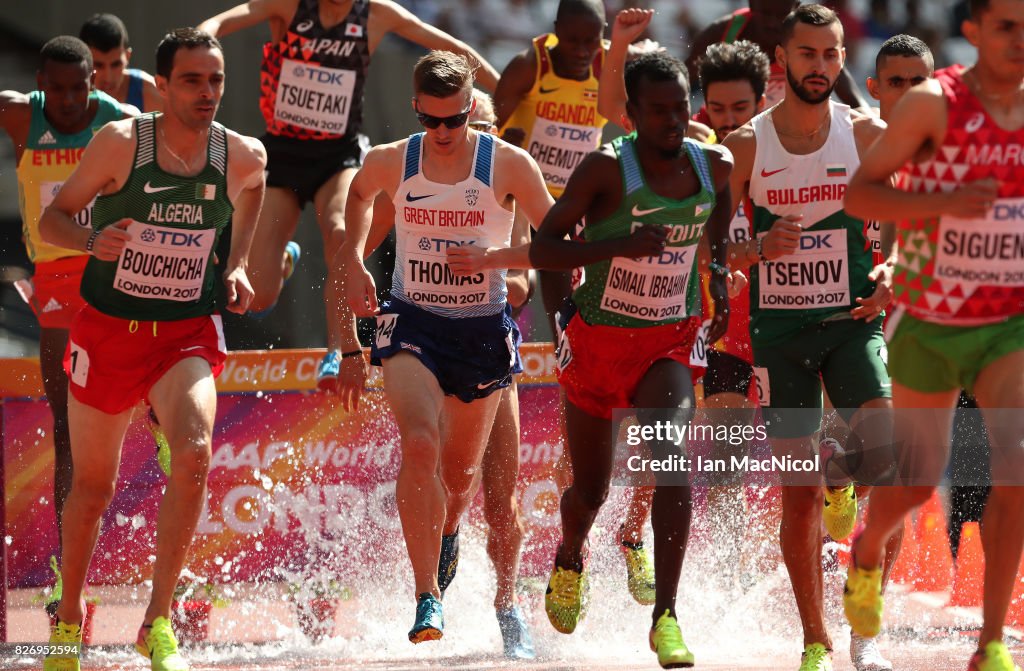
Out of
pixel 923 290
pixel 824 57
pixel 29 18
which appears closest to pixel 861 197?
pixel 923 290

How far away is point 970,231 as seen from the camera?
5.54 m

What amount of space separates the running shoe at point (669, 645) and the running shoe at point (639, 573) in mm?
1973

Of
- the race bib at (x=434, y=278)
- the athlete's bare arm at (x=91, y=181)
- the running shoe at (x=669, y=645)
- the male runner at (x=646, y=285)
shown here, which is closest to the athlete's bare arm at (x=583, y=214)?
the male runner at (x=646, y=285)

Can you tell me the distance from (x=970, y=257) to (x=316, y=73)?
440 cm

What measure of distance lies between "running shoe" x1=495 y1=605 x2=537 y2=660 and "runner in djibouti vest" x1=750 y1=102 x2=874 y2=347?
81.8 inches

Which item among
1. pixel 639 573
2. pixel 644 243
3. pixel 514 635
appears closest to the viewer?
pixel 644 243

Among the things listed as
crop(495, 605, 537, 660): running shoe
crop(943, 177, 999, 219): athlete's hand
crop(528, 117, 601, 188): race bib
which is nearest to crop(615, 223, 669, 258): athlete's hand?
crop(943, 177, 999, 219): athlete's hand

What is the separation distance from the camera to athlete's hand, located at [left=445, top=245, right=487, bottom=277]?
6887mm

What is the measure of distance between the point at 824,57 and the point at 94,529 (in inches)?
143

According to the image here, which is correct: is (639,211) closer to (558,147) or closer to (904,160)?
(904,160)

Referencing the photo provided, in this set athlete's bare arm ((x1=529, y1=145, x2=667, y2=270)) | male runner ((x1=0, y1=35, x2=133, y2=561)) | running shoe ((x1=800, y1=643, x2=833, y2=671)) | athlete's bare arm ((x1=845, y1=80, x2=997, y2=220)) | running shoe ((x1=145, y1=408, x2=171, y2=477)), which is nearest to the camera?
athlete's bare arm ((x1=845, y1=80, x2=997, y2=220))

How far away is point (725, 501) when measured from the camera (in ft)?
29.2

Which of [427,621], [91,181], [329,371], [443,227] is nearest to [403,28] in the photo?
[329,371]

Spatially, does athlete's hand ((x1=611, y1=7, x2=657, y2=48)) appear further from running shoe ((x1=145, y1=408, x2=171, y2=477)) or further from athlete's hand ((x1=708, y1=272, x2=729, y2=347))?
running shoe ((x1=145, y1=408, x2=171, y2=477))
